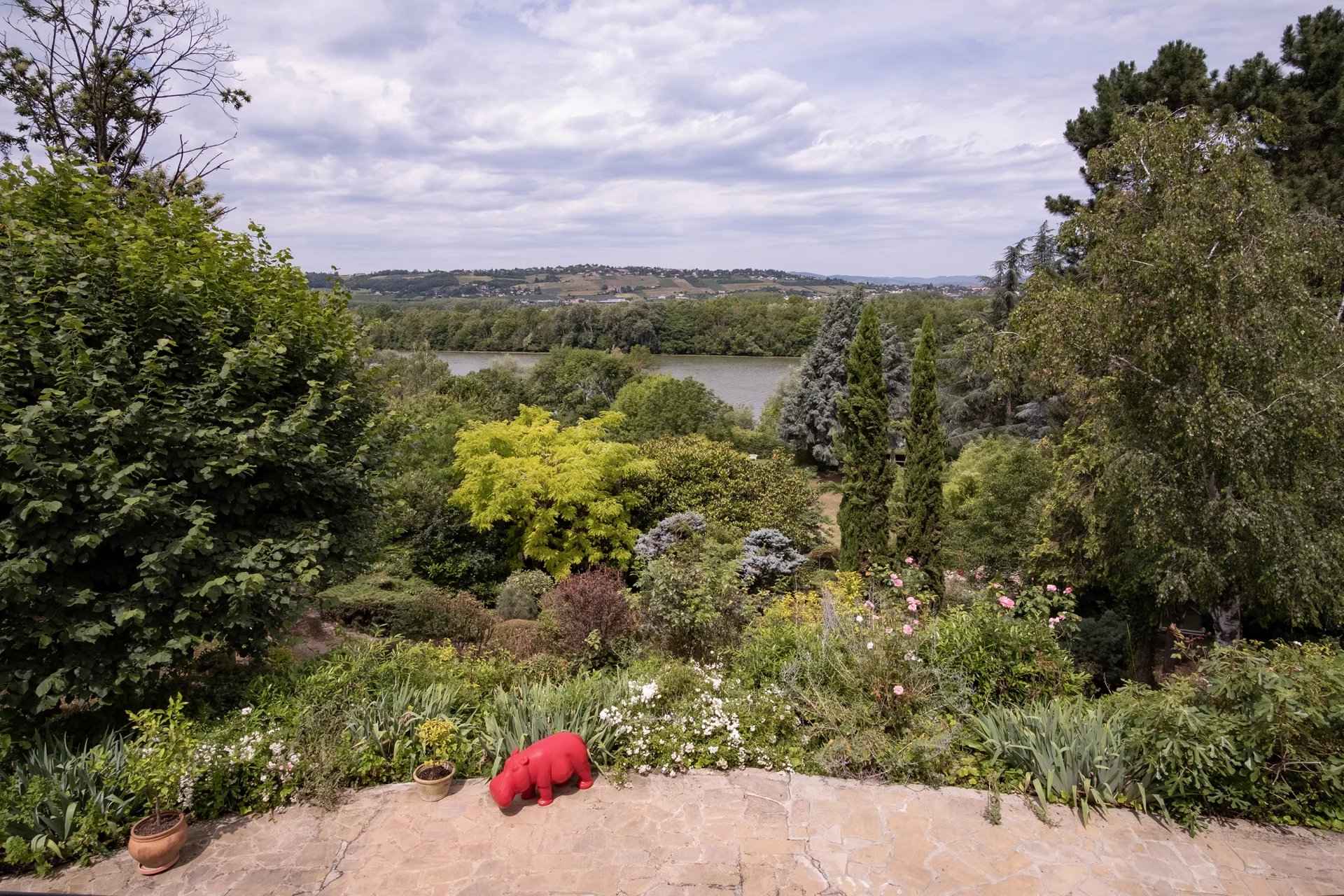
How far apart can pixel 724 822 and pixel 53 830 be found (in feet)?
13.6

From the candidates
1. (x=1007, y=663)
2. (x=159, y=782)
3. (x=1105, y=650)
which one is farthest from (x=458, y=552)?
(x=1105, y=650)

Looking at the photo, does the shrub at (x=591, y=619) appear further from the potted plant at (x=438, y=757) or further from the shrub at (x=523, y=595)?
the potted plant at (x=438, y=757)

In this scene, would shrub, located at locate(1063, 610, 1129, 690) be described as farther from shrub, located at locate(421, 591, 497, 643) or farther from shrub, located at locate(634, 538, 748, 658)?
shrub, located at locate(421, 591, 497, 643)

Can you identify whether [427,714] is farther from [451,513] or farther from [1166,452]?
[451,513]

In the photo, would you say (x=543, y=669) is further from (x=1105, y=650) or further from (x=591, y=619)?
(x=1105, y=650)

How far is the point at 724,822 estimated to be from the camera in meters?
4.50

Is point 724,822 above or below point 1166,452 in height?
below

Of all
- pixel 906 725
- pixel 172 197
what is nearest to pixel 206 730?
pixel 172 197

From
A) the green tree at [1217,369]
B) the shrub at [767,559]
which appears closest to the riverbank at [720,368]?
the shrub at [767,559]

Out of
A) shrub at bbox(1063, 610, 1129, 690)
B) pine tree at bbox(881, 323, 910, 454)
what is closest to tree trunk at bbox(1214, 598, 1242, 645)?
shrub at bbox(1063, 610, 1129, 690)

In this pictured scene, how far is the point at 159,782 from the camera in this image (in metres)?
4.25

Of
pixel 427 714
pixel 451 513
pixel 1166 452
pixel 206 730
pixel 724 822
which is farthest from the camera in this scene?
pixel 451 513

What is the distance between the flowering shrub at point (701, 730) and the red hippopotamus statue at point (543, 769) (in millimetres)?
377

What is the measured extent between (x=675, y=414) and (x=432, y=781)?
56.4ft
